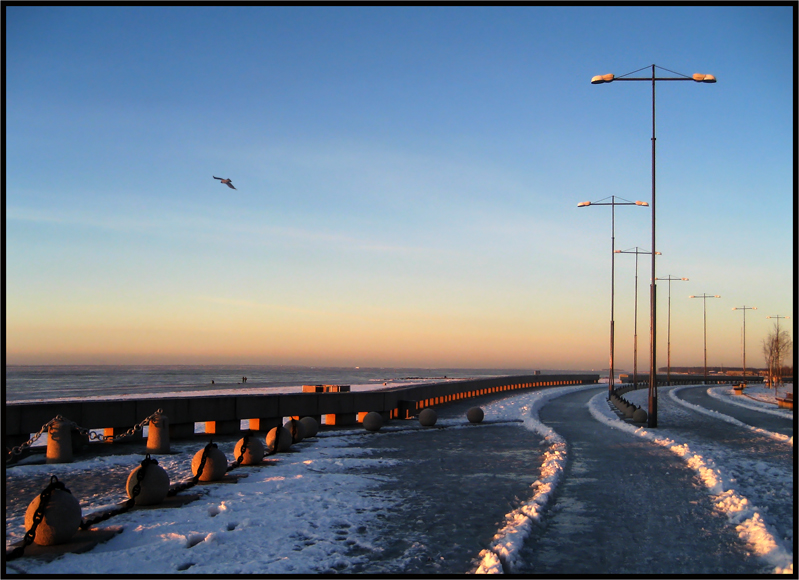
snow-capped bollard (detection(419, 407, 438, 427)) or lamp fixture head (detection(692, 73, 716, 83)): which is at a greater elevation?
lamp fixture head (detection(692, 73, 716, 83))

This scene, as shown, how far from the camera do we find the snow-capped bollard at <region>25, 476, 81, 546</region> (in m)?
8.41

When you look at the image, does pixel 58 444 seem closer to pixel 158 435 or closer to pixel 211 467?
pixel 158 435

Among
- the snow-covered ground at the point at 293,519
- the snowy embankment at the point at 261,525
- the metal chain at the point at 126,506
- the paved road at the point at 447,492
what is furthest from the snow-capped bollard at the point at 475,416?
the metal chain at the point at 126,506

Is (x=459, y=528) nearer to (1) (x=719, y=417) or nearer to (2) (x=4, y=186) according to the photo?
(2) (x=4, y=186)

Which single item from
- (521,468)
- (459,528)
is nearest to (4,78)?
(459,528)

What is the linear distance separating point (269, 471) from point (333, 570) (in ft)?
23.5

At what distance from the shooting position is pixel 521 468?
15.8 meters

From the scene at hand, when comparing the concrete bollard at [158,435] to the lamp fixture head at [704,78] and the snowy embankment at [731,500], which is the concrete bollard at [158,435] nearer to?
the snowy embankment at [731,500]

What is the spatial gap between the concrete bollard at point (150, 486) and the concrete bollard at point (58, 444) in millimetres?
6973

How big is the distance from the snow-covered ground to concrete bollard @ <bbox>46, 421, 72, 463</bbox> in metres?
0.55

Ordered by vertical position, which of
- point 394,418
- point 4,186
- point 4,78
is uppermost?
point 4,78

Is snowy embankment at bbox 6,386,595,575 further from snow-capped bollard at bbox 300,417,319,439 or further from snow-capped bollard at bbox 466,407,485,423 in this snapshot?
snow-capped bollard at bbox 466,407,485,423

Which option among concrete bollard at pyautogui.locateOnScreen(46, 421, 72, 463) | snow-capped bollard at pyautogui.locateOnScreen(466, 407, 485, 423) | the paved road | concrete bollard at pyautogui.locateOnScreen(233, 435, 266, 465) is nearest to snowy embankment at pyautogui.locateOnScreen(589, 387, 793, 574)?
the paved road

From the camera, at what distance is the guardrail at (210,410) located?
59.1 feet
